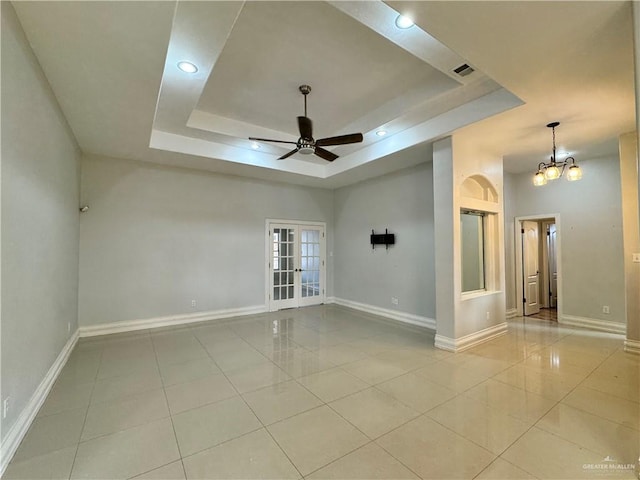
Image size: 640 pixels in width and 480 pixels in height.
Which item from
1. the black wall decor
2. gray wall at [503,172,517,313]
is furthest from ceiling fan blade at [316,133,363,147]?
gray wall at [503,172,517,313]

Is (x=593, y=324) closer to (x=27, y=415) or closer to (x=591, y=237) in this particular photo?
(x=591, y=237)

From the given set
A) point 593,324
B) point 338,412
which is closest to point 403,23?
point 338,412

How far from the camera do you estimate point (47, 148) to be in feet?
9.06

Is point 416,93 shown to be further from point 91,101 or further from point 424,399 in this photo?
point 91,101

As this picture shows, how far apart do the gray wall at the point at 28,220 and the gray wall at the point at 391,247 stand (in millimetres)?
4447

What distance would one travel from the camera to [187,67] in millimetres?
2672

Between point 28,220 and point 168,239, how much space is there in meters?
2.99

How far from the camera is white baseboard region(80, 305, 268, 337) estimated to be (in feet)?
15.2

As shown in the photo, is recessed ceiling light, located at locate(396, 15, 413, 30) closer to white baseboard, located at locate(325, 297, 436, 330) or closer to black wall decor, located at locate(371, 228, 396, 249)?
black wall decor, located at locate(371, 228, 396, 249)

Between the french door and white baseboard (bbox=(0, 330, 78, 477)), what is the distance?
3687mm

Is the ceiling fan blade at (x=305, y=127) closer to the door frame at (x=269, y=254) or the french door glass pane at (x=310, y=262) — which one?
the door frame at (x=269, y=254)

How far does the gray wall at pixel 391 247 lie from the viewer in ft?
17.2

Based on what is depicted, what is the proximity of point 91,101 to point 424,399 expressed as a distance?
444 cm

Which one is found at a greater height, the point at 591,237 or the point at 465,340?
the point at 591,237
